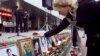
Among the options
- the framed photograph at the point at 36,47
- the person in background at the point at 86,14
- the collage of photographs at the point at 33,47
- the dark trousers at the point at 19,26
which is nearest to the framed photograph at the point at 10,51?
the collage of photographs at the point at 33,47

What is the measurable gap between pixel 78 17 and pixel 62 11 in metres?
0.12

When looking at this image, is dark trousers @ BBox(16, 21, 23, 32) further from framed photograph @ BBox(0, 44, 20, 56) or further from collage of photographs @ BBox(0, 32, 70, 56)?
framed photograph @ BBox(0, 44, 20, 56)

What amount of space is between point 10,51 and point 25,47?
11.3 inches

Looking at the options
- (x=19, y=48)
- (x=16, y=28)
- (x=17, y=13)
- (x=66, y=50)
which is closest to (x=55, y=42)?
(x=66, y=50)

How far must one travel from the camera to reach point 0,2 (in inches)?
156

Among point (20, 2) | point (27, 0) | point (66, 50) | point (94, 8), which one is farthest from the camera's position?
point (27, 0)

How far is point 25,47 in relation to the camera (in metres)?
2.71

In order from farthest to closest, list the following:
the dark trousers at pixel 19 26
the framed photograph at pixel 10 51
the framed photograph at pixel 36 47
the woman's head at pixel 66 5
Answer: the dark trousers at pixel 19 26
the framed photograph at pixel 36 47
the framed photograph at pixel 10 51
the woman's head at pixel 66 5

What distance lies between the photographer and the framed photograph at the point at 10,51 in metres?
2.34

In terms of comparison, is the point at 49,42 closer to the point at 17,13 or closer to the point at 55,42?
the point at 55,42

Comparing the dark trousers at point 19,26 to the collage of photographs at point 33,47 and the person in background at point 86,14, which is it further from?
the person in background at point 86,14

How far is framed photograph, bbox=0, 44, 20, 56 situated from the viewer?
2.34 metres

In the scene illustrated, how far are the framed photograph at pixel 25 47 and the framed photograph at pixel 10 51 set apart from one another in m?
0.07

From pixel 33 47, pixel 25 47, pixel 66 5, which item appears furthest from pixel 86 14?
pixel 33 47
